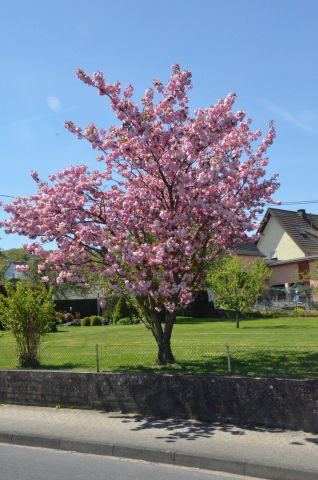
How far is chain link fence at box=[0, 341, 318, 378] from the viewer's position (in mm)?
10906

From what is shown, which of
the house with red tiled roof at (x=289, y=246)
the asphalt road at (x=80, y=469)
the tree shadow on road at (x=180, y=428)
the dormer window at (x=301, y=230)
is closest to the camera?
the asphalt road at (x=80, y=469)

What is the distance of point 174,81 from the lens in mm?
10664

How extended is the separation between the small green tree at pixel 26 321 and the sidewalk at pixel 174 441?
3663 millimetres

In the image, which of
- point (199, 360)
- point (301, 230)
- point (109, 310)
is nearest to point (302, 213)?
point (301, 230)

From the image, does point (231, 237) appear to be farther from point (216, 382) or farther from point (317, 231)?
point (317, 231)

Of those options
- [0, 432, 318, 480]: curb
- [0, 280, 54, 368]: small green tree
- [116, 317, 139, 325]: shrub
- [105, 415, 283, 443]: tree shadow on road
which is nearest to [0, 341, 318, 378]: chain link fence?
[0, 280, 54, 368]: small green tree

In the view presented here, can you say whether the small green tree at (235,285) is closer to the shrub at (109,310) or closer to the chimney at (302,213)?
the shrub at (109,310)

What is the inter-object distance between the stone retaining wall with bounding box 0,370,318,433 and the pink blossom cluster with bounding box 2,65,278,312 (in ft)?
6.21

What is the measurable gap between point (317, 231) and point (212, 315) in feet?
57.3

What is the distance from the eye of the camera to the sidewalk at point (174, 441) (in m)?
6.58

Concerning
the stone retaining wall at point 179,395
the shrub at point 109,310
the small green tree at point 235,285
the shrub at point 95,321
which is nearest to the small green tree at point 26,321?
the stone retaining wall at point 179,395

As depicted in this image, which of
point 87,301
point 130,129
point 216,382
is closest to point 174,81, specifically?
point 130,129

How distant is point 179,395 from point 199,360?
11.5 ft

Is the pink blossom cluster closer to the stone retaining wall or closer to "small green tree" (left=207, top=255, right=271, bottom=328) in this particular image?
the stone retaining wall
